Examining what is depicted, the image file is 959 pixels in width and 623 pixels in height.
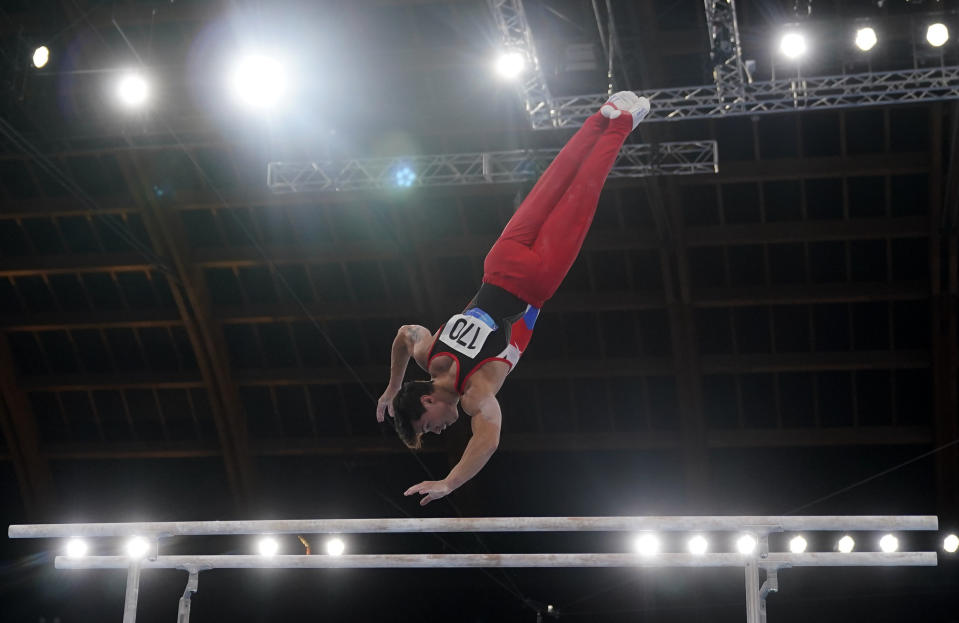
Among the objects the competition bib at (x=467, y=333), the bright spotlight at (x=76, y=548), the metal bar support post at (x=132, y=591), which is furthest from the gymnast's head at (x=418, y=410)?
the bright spotlight at (x=76, y=548)

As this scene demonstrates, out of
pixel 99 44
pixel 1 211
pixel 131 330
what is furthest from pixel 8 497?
pixel 99 44

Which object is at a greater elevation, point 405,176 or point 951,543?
point 405,176

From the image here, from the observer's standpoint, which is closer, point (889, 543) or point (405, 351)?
point (405, 351)

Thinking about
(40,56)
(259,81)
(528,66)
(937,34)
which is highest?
(40,56)

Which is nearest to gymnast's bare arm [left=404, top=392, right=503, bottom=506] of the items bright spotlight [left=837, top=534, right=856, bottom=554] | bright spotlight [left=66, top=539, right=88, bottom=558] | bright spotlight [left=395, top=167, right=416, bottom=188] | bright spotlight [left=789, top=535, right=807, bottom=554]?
bright spotlight [left=66, top=539, right=88, bottom=558]

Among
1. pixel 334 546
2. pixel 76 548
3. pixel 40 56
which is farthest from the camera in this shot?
pixel 334 546

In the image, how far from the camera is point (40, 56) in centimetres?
1388

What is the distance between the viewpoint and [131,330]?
17.1 meters

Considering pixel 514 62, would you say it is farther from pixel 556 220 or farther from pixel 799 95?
pixel 556 220

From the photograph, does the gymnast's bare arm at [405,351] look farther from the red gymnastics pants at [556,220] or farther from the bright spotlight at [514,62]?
the bright spotlight at [514,62]

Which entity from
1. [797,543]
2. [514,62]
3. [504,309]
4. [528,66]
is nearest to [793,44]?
[528,66]

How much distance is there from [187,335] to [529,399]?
227 inches

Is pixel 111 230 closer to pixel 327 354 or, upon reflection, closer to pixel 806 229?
pixel 327 354

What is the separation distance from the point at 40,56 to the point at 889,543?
44.9 feet
